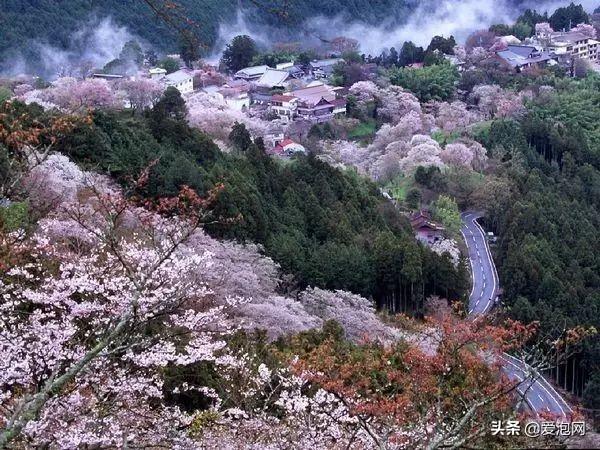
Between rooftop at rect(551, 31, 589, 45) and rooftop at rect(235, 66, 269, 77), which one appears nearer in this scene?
rooftop at rect(235, 66, 269, 77)

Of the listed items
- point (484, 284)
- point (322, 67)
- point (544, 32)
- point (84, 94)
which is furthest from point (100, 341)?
point (544, 32)

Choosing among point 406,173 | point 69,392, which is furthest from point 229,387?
point 406,173

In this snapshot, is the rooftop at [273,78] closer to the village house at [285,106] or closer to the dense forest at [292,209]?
the village house at [285,106]

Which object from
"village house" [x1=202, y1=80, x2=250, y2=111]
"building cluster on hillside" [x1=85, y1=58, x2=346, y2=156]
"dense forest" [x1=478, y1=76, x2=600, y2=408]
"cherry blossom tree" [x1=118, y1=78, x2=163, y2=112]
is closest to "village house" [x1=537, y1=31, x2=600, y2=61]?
"dense forest" [x1=478, y1=76, x2=600, y2=408]

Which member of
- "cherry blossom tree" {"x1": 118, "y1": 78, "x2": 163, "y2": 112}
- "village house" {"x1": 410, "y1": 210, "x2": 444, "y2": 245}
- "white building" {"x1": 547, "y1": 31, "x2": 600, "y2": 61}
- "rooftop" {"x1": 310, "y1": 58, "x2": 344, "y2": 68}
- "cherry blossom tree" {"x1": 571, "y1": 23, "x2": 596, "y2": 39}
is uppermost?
"cherry blossom tree" {"x1": 571, "y1": 23, "x2": 596, "y2": 39}

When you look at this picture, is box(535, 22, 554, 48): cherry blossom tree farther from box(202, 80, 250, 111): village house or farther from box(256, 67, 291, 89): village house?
box(202, 80, 250, 111): village house
